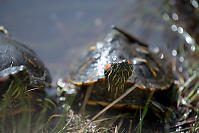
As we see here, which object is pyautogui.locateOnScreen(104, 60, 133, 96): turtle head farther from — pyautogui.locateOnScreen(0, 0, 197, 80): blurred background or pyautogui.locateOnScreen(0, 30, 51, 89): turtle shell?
pyautogui.locateOnScreen(0, 0, 197, 80): blurred background

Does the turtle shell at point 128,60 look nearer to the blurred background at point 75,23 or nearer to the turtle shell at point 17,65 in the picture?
the turtle shell at point 17,65

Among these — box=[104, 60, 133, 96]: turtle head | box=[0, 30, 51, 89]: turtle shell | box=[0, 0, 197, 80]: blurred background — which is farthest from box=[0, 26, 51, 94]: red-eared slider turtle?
box=[0, 0, 197, 80]: blurred background

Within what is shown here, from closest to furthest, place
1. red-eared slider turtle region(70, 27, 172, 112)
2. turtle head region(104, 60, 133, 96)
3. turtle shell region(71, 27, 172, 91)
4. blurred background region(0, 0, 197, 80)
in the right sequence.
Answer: turtle head region(104, 60, 133, 96)
red-eared slider turtle region(70, 27, 172, 112)
turtle shell region(71, 27, 172, 91)
blurred background region(0, 0, 197, 80)

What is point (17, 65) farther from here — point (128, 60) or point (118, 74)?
point (128, 60)

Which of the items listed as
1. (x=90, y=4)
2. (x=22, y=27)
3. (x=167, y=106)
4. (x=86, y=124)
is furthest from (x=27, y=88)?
(x=90, y=4)

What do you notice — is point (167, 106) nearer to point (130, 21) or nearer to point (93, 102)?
point (93, 102)

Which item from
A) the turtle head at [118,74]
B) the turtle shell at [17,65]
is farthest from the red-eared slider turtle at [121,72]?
the turtle shell at [17,65]
